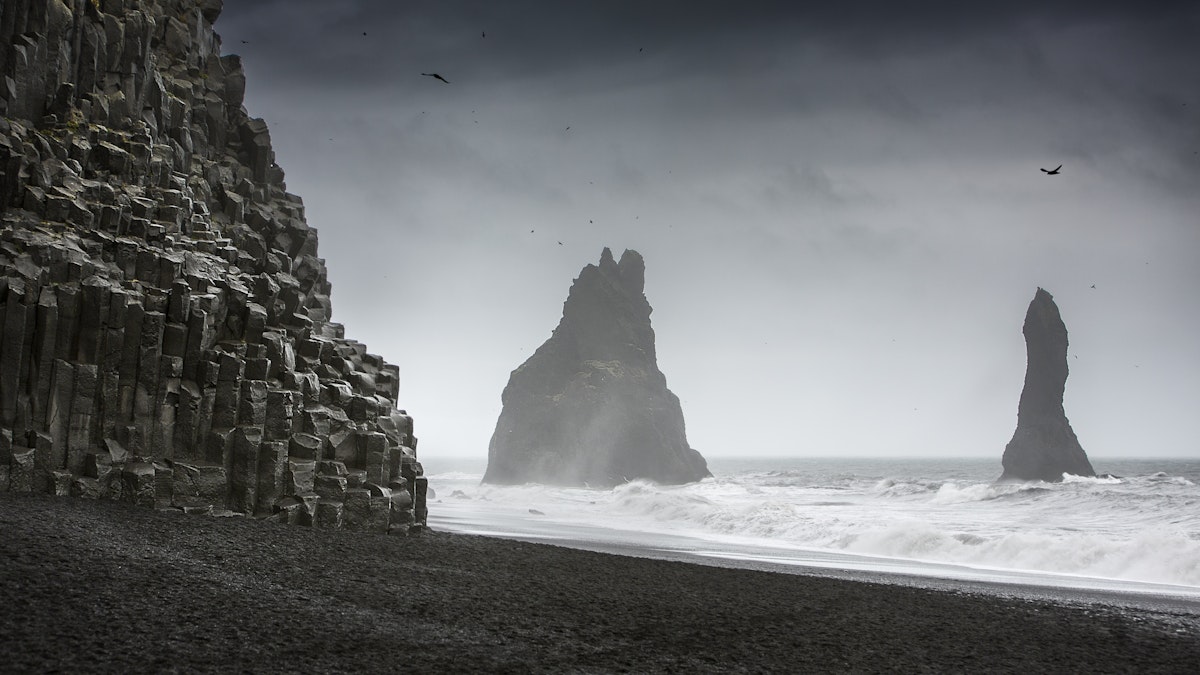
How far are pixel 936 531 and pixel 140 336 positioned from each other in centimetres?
2628

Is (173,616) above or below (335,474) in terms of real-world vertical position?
below

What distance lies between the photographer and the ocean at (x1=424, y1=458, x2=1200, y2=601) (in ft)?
83.8

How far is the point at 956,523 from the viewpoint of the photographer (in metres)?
39.4

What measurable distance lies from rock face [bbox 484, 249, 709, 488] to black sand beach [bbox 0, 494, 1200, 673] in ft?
263

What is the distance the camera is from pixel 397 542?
18.9 metres

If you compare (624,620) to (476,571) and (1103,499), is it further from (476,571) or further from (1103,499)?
(1103,499)

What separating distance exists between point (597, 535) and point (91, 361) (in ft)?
67.0

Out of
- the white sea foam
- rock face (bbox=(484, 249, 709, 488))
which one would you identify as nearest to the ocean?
the white sea foam

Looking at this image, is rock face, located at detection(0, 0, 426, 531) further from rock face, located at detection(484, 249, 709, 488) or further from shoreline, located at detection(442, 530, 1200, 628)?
rock face, located at detection(484, 249, 709, 488)

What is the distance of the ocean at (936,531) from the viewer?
83.8ft

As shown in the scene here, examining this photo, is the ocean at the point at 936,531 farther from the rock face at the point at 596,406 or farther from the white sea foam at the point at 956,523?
the rock face at the point at 596,406

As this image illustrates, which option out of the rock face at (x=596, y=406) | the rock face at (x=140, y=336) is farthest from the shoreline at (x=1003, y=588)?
the rock face at (x=596, y=406)

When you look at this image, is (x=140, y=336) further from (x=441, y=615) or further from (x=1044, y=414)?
(x=1044, y=414)

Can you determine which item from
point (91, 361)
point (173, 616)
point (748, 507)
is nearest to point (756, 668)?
point (173, 616)
